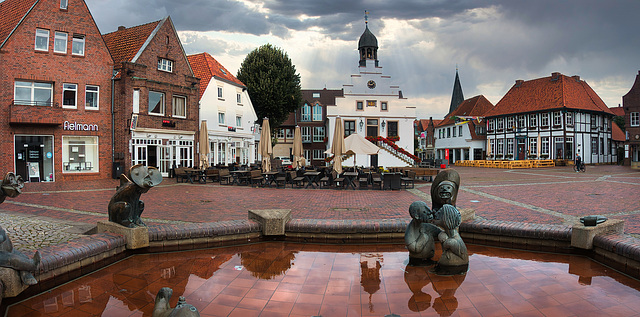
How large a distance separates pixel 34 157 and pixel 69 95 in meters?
3.84

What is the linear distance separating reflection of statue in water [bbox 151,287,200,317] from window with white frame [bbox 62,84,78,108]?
73.8 feet

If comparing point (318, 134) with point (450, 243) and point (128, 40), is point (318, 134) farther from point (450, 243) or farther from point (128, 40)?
point (450, 243)

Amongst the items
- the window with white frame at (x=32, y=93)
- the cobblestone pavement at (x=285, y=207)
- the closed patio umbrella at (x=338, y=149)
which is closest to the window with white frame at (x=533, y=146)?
the cobblestone pavement at (x=285, y=207)

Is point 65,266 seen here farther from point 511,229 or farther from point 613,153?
point 613,153

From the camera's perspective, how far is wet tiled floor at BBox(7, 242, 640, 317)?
3514 mm

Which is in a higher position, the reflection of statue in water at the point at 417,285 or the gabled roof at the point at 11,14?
the gabled roof at the point at 11,14

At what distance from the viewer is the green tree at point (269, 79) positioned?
119 ft

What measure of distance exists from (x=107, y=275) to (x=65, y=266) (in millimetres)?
482

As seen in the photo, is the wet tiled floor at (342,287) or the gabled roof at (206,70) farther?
the gabled roof at (206,70)

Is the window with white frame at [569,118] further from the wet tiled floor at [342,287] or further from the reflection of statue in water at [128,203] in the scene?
the reflection of statue in water at [128,203]

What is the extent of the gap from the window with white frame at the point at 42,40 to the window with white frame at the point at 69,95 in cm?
214

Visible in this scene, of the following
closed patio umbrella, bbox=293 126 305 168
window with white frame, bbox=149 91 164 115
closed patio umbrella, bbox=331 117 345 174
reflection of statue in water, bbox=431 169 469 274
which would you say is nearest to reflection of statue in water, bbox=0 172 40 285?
reflection of statue in water, bbox=431 169 469 274

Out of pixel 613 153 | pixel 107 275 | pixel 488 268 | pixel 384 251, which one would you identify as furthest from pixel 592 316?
pixel 613 153

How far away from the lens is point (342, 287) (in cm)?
408
